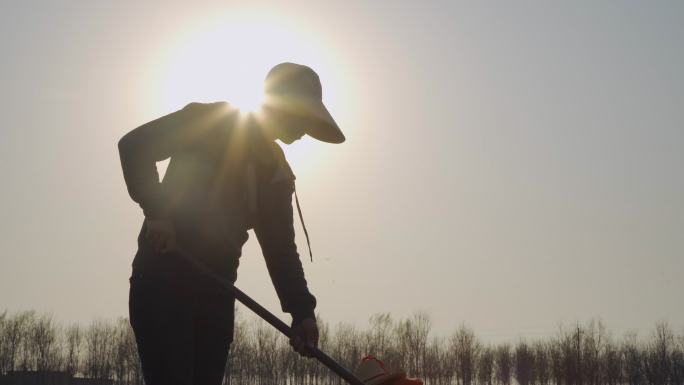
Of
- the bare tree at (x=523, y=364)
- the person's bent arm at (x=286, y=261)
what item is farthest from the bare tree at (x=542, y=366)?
the person's bent arm at (x=286, y=261)

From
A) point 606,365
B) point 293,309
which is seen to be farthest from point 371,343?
point 293,309

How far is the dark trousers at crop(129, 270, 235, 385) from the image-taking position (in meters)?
2.06

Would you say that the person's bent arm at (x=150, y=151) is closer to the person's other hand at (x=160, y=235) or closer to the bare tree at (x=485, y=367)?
the person's other hand at (x=160, y=235)

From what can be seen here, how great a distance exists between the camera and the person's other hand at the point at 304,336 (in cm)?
249

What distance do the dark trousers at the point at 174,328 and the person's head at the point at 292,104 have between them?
631mm

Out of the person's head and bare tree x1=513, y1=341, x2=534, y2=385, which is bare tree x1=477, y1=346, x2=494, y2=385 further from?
the person's head

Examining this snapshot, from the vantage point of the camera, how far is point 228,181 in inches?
91.0

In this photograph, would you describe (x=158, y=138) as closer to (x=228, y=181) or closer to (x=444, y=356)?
(x=228, y=181)

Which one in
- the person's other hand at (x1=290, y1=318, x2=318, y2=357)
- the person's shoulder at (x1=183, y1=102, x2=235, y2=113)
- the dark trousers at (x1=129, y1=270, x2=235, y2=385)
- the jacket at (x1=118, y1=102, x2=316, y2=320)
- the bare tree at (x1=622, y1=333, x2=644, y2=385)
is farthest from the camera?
the bare tree at (x1=622, y1=333, x2=644, y2=385)

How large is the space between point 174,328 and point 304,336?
563 mm

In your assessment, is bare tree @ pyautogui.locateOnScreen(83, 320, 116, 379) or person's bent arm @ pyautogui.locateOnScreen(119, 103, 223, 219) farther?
bare tree @ pyautogui.locateOnScreen(83, 320, 116, 379)

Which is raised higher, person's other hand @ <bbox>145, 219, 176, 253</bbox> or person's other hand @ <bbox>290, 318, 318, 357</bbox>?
person's other hand @ <bbox>145, 219, 176, 253</bbox>

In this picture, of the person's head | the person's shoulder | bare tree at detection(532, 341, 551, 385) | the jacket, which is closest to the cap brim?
the person's head

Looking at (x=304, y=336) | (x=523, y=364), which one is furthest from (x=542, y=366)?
(x=304, y=336)
